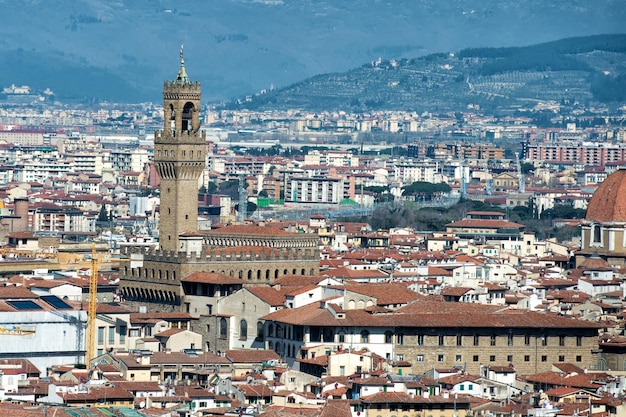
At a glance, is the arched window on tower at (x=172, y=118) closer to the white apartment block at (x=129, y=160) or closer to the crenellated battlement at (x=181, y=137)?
the crenellated battlement at (x=181, y=137)

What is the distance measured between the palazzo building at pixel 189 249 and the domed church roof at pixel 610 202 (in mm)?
18632

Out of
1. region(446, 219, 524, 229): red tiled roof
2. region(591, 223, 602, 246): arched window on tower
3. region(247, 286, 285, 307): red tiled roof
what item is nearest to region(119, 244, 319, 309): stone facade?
region(247, 286, 285, 307): red tiled roof

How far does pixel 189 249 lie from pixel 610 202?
22.6 meters

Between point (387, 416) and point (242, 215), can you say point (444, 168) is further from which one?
point (387, 416)

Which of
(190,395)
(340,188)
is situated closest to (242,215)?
(340,188)

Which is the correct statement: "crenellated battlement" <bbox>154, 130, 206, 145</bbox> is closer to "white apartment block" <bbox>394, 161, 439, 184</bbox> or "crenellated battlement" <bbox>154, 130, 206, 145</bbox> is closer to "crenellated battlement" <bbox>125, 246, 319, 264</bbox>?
"crenellated battlement" <bbox>125, 246, 319, 264</bbox>

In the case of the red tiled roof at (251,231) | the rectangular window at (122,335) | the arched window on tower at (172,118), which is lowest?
the rectangular window at (122,335)

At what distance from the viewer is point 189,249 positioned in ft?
200

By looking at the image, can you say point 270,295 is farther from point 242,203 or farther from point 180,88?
point 242,203

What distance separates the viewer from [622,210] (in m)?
79.4

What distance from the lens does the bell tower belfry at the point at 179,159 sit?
62.6 metres

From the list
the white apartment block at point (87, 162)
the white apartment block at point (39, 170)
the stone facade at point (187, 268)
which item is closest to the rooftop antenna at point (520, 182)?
the white apartment block at point (87, 162)

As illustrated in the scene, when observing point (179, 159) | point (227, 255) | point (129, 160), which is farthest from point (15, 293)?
point (129, 160)

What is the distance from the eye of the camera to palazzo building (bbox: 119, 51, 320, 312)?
58562mm
